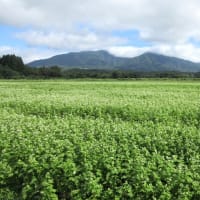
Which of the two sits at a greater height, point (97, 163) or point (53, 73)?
point (53, 73)

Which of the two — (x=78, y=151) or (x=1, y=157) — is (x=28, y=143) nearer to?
(x=1, y=157)

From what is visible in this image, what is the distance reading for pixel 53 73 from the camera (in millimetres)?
87000

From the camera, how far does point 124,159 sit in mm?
7219

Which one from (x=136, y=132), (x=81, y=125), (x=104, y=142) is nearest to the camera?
(x=104, y=142)

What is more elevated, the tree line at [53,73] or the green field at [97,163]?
the tree line at [53,73]

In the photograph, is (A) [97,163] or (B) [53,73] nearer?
(A) [97,163]

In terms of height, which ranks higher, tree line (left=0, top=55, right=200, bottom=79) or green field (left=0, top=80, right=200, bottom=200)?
tree line (left=0, top=55, right=200, bottom=79)

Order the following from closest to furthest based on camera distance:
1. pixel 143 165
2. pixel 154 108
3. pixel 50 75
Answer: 1. pixel 143 165
2. pixel 154 108
3. pixel 50 75

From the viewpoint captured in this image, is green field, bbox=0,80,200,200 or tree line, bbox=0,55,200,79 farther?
tree line, bbox=0,55,200,79

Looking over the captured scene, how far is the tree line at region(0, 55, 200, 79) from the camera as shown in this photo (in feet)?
268

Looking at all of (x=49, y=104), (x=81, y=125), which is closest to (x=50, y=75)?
(x=49, y=104)

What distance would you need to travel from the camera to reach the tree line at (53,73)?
81688mm

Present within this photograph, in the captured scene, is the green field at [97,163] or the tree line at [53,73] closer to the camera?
the green field at [97,163]

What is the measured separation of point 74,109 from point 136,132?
6.57 meters
